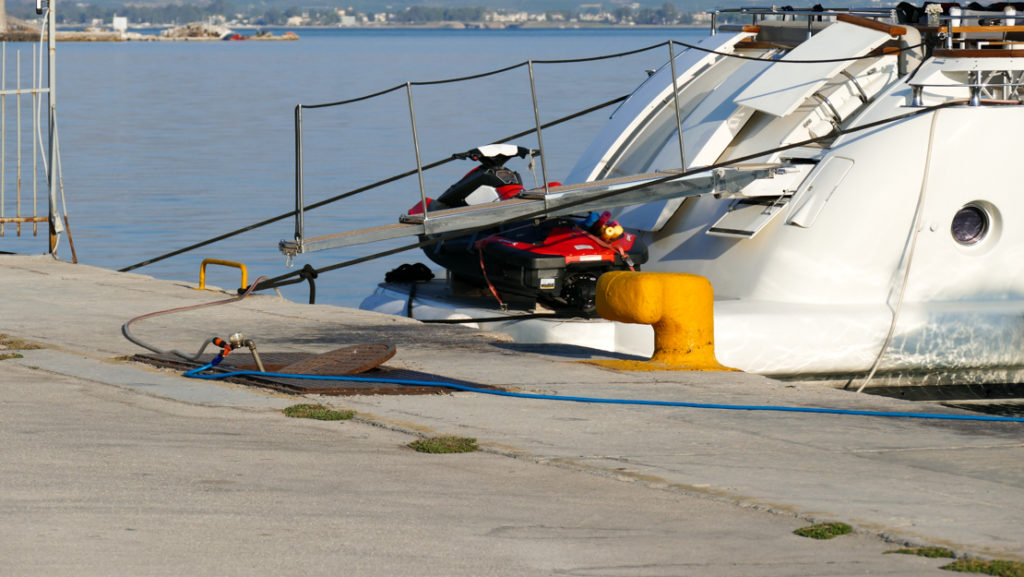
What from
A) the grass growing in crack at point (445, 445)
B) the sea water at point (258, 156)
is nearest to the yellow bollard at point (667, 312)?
the grass growing in crack at point (445, 445)

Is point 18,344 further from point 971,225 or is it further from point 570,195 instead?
point 971,225

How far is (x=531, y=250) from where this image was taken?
36.4 ft

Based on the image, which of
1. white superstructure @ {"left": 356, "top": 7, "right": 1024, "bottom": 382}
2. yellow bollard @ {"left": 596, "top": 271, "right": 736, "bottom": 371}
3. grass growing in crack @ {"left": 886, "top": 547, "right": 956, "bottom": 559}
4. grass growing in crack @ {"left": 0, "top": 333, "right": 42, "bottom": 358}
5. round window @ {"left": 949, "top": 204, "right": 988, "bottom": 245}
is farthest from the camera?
round window @ {"left": 949, "top": 204, "right": 988, "bottom": 245}

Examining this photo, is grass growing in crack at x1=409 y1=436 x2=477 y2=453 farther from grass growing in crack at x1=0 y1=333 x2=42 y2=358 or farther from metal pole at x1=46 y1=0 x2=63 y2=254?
metal pole at x1=46 y1=0 x2=63 y2=254

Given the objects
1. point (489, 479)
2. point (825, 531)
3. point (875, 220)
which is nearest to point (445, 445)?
point (489, 479)

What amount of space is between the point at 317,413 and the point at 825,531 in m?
2.96

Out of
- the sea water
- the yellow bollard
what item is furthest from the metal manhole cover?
the sea water

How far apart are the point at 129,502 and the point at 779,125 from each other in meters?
7.52

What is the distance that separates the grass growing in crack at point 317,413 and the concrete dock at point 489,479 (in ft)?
0.21

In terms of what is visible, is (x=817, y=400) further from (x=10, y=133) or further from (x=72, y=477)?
A: (x=10, y=133)

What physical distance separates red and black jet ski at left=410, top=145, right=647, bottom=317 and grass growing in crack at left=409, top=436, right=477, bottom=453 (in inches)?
165

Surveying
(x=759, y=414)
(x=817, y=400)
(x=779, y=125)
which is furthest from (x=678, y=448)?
(x=779, y=125)

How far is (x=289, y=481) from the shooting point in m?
6.10

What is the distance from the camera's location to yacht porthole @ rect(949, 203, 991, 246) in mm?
11344
